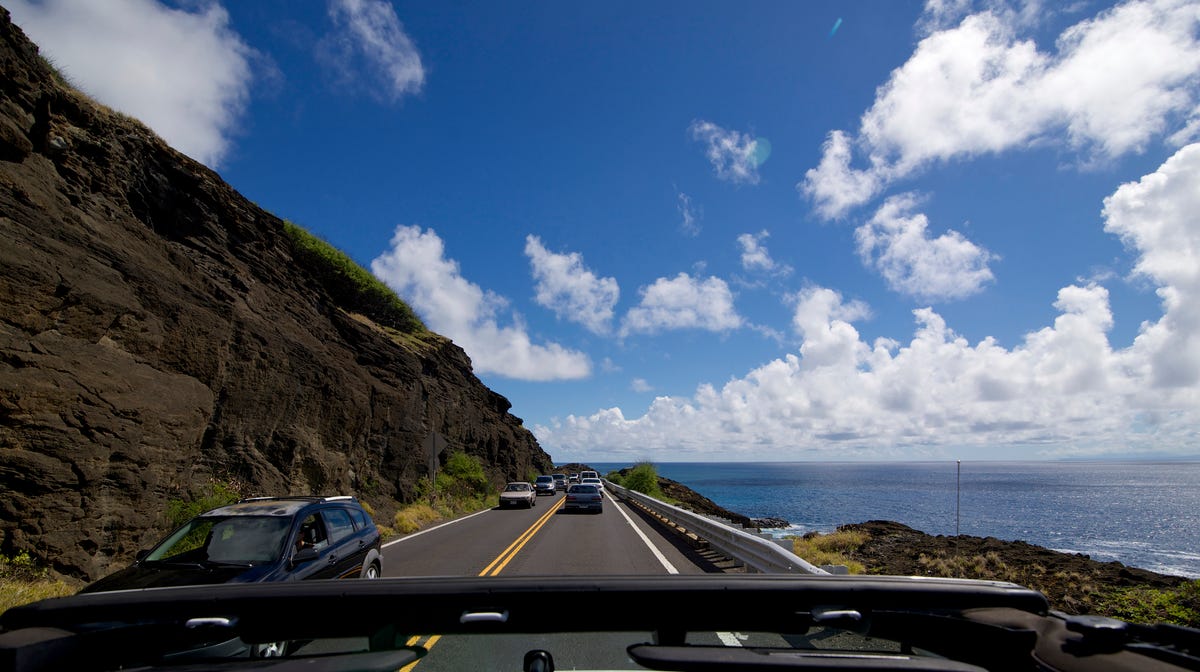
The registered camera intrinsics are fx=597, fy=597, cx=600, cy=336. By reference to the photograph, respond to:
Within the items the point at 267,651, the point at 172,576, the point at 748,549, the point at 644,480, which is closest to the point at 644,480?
the point at 644,480

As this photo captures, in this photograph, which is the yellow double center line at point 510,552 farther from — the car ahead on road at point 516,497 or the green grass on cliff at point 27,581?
the car ahead on road at point 516,497

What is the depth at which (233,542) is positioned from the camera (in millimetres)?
6801

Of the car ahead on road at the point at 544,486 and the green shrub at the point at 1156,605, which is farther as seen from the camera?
the car ahead on road at the point at 544,486

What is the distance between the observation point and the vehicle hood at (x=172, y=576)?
17.9ft

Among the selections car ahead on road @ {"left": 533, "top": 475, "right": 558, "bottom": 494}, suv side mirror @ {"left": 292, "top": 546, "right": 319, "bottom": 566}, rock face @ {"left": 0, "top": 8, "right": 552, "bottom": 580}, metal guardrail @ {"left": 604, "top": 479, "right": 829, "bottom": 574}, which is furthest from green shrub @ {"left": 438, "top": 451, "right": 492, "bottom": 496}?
suv side mirror @ {"left": 292, "top": 546, "right": 319, "bottom": 566}

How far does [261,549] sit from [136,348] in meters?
8.72

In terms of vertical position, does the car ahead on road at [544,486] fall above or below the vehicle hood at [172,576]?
below

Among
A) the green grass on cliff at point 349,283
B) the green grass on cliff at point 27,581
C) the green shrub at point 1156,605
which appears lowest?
the green shrub at point 1156,605

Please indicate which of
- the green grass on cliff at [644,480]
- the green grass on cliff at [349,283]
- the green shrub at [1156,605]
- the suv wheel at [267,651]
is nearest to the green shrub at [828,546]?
the green shrub at [1156,605]

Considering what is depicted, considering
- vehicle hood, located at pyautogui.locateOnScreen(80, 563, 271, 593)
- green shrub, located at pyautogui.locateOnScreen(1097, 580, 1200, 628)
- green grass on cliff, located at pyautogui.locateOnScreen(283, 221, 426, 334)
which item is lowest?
green shrub, located at pyautogui.locateOnScreen(1097, 580, 1200, 628)

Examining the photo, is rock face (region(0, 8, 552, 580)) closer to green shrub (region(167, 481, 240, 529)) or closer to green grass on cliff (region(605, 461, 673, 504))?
green shrub (region(167, 481, 240, 529))

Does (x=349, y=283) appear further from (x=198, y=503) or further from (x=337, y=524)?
(x=337, y=524)

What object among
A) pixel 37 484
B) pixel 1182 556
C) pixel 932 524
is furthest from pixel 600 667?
pixel 932 524

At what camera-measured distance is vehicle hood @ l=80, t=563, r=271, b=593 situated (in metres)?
5.45
